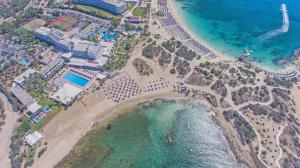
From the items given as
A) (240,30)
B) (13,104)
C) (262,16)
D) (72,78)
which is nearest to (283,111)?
(240,30)

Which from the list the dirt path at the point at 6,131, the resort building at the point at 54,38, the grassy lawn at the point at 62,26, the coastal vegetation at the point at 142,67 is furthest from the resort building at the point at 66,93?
the grassy lawn at the point at 62,26

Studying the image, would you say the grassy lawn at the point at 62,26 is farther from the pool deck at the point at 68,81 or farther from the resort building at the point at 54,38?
the pool deck at the point at 68,81

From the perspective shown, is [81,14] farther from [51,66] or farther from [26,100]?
[26,100]

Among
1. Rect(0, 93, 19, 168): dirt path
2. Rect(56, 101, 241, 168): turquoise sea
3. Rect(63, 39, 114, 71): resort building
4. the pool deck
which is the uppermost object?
Rect(63, 39, 114, 71): resort building

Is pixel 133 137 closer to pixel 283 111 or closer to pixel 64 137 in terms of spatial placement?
pixel 64 137

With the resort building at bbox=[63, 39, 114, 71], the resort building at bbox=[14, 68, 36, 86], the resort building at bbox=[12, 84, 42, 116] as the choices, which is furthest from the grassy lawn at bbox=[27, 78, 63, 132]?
the resort building at bbox=[63, 39, 114, 71]

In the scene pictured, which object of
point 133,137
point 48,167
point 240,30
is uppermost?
point 240,30

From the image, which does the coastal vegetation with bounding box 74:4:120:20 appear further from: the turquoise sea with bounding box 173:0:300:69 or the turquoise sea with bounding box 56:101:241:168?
the turquoise sea with bounding box 56:101:241:168
